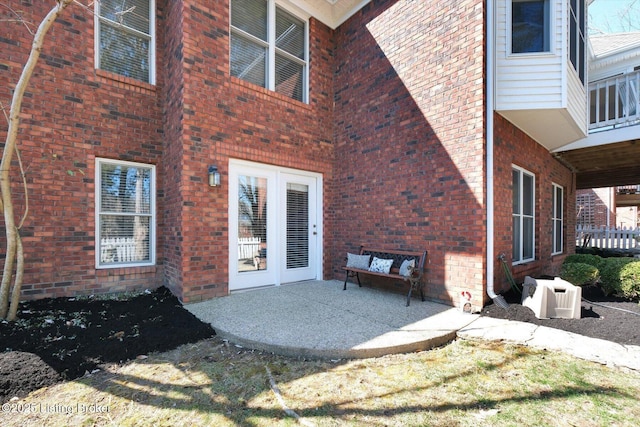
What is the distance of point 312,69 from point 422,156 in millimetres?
3253

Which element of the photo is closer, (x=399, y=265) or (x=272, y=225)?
(x=399, y=265)

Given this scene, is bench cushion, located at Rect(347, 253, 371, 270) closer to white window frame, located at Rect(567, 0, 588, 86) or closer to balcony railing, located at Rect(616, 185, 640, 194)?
white window frame, located at Rect(567, 0, 588, 86)

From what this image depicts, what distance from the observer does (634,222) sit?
21.4 m

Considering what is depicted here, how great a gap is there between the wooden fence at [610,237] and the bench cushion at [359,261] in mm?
11543

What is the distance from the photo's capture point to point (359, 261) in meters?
5.67

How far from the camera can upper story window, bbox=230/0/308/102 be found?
18.5ft

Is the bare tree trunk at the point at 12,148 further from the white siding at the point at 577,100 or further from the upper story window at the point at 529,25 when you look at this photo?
the white siding at the point at 577,100

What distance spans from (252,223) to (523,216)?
212 inches

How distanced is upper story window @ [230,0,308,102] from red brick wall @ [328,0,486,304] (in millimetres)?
939

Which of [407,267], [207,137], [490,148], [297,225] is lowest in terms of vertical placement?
[407,267]

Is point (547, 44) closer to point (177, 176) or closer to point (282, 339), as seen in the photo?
point (282, 339)

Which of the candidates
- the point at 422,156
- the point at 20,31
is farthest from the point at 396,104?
the point at 20,31

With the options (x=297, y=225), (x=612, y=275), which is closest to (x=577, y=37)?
(x=612, y=275)

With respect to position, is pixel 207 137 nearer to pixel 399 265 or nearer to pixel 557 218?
pixel 399 265
